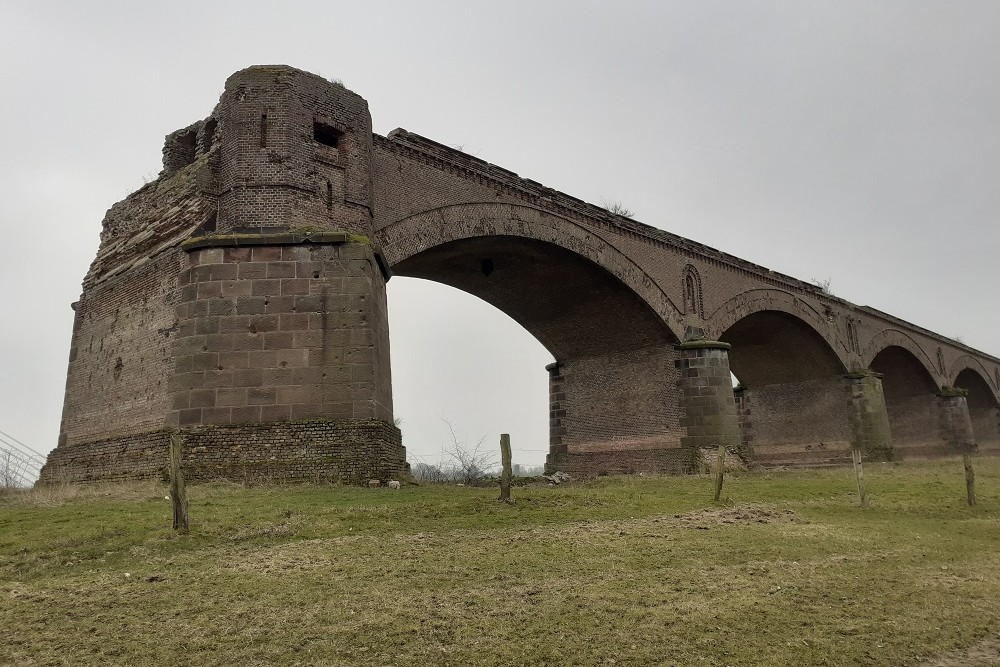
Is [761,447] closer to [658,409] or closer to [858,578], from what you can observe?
[658,409]

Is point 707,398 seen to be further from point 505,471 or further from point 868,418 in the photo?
point 505,471

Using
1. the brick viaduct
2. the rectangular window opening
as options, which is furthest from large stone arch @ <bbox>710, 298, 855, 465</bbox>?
the rectangular window opening

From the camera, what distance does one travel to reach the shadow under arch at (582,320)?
17.1m

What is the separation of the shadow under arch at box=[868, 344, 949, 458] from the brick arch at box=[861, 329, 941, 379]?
21 centimetres

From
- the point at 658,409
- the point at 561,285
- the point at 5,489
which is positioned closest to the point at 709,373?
the point at 658,409

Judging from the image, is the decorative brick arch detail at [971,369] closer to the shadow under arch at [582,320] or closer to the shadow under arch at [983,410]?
the shadow under arch at [983,410]

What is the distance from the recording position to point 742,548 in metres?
6.90

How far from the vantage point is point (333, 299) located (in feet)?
39.4

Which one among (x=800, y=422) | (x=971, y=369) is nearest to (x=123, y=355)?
(x=800, y=422)

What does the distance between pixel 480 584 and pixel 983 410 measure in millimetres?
45315

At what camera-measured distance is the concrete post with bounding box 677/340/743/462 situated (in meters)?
19.2

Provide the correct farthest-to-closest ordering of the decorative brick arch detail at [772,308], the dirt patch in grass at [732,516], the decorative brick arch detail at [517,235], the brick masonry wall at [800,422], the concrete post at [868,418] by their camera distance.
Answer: the brick masonry wall at [800,422] → the concrete post at [868,418] → the decorative brick arch detail at [772,308] → the decorative brick arch detail at [517,235] → the dirt patch in grass at [732,516]

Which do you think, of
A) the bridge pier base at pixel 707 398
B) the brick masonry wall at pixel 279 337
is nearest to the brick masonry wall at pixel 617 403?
the bridge pier base at pixel 707 398

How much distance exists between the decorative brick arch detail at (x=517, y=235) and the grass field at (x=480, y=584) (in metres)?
6.32
